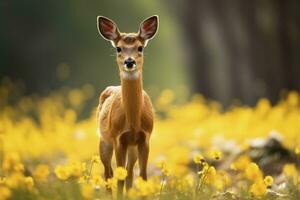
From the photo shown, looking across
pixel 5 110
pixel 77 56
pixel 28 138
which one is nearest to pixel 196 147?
pixel 28 138

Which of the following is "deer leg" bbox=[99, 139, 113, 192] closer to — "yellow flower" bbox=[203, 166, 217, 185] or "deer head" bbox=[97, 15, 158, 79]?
"deer head" bbox=[97, 15, 158, 79]

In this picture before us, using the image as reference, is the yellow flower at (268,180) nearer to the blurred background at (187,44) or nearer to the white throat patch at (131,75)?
the white throat patch at (131,75)

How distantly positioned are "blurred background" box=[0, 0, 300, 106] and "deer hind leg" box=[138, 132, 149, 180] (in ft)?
25.7

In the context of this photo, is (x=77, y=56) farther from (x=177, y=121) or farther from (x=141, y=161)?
(x=141, y=161)

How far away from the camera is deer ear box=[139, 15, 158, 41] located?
307 inches

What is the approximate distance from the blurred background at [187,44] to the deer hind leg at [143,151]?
784 cm

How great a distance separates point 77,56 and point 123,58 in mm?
29434

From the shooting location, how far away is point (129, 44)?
7.62 m

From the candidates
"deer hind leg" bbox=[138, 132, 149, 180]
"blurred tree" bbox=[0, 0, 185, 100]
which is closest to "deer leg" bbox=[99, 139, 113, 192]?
"deer hind leg" bbox=[138, 132, 149, 180]

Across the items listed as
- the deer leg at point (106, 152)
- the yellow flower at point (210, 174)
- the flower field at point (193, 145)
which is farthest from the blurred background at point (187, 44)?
the yellow flower at point (210, 174)

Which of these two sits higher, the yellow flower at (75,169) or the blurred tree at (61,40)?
the blurred tree at (61,40)

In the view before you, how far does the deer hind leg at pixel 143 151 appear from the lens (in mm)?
7766

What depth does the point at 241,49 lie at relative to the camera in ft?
72.9

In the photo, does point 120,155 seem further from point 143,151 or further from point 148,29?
point 148,29
